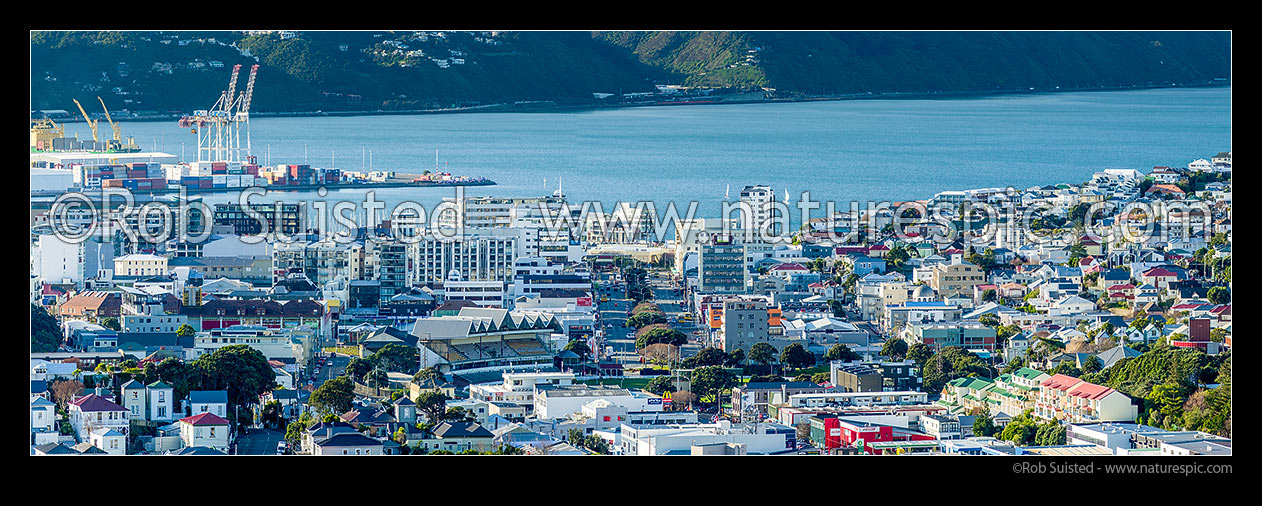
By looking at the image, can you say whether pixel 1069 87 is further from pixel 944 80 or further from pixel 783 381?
pixel 783 381

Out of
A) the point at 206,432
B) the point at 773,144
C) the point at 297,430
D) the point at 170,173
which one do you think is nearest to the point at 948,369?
the point at 297,430

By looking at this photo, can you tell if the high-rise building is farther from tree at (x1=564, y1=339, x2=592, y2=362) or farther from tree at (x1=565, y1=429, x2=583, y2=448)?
tree at (x1=565, y1=429, x2=583, y2=448)

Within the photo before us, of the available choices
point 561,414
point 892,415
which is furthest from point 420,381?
point 892,415

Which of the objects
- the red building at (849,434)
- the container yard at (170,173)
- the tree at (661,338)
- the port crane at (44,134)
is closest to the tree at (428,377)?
the tree at (661,338)

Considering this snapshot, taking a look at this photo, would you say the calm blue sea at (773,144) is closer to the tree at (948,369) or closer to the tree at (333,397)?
the tree at (948,369)

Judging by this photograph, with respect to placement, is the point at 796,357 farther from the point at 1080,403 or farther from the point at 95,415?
the point at 95,415

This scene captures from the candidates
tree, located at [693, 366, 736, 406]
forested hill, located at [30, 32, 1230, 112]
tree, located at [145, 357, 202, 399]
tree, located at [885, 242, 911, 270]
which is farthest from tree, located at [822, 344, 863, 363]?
forested hill, located at [30, 32, 1230, 112]
